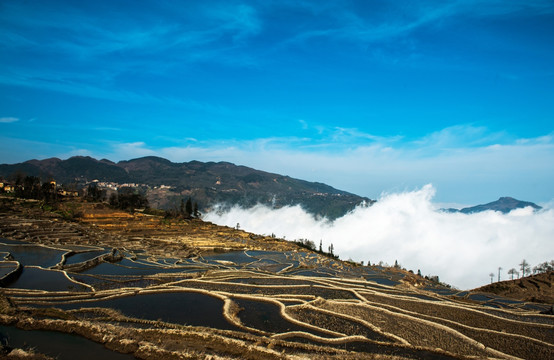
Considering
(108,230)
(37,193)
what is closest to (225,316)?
(108,230)

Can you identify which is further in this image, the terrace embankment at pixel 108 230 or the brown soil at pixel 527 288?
the terrace embankment at pixel 108 230

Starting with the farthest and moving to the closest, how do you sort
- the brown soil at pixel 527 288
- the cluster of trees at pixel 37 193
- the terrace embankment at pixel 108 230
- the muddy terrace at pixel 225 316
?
1. the cluster of trees at pixel 37 193
2. the terrace embankment at pixel 108 230
3. the brown soil at pixel 527 288
4. the muddy terrace at pixel 225 316

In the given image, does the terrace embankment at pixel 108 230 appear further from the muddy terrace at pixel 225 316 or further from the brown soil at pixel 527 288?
the brown soil at pixel 527 288

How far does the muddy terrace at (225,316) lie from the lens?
775 inches

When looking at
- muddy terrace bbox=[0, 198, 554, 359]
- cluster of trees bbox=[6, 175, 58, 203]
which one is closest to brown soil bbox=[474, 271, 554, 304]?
muddy terrace bbox=[0, 198, 554, 359]

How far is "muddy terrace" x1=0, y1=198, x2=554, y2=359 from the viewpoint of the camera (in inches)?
775

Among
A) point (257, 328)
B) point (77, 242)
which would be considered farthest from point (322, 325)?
point (77, 242)

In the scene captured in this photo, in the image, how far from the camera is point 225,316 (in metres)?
26.1

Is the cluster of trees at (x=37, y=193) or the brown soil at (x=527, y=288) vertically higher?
the cluster of trees at (x=37, y=193)

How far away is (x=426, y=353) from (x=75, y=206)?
110 m

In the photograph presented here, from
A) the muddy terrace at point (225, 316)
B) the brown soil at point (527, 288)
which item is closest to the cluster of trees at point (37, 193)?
the muddy terrace at point (225, 316)

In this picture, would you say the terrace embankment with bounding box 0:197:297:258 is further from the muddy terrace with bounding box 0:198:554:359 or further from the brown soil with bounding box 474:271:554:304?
the brown soil with bounding box 474:271:554:304

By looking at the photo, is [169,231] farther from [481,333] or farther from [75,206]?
[481,333]

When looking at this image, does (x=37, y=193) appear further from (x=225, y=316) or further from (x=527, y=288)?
(x=527, y=288)
